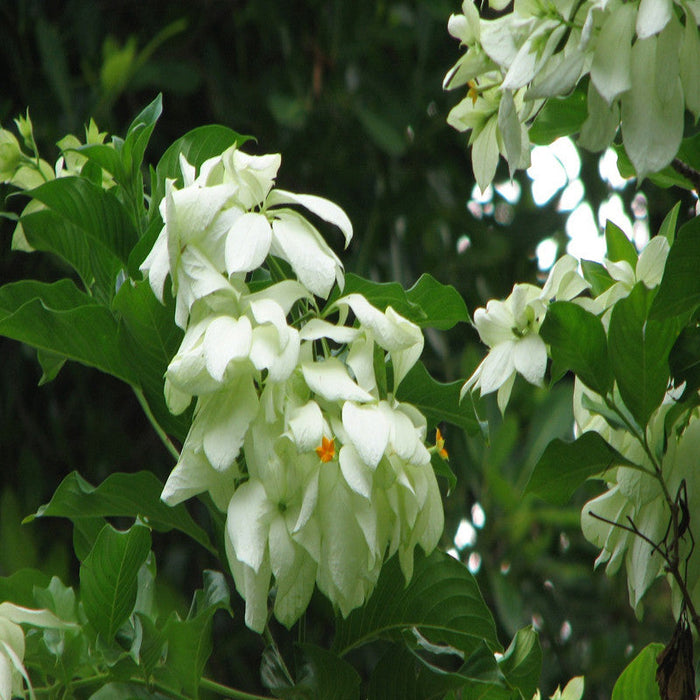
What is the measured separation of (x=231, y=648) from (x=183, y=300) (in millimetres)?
1103

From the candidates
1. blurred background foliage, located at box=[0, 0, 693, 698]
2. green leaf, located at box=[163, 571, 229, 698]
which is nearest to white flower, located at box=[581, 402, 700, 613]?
green leaf, located at box=[163, 571, 229, 698]

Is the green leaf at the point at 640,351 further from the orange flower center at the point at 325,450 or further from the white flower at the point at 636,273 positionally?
the orange flower center at the point at 325,450

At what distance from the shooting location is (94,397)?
166 cm

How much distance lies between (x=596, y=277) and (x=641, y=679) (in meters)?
0.22

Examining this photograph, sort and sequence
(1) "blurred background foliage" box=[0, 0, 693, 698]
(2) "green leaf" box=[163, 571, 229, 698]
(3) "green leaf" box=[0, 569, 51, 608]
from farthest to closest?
(1) "blurred background foliage" box=[0, 0, 693, 698] < (3) "green leaf" box=[0, 569, 51, 608] < (2) "green leaf" box=[163, 571, 229, 698]

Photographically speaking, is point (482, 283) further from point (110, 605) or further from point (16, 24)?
point (110, 605)

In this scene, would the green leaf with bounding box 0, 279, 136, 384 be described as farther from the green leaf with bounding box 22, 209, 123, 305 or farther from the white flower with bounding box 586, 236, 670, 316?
the white flower with bounding box 586, 236, 670, 316

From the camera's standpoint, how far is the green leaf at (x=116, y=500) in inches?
22.9

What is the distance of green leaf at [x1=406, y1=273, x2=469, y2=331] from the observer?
1.87 ft

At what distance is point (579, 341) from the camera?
52 centimetres

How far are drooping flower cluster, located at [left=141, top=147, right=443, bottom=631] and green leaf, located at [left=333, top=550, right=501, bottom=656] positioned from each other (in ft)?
0.28

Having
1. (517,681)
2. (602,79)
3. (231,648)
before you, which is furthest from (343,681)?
(231,648)

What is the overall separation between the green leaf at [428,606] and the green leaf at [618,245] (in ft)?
0.67

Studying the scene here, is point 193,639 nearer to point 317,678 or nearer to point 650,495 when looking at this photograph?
point 317,678
